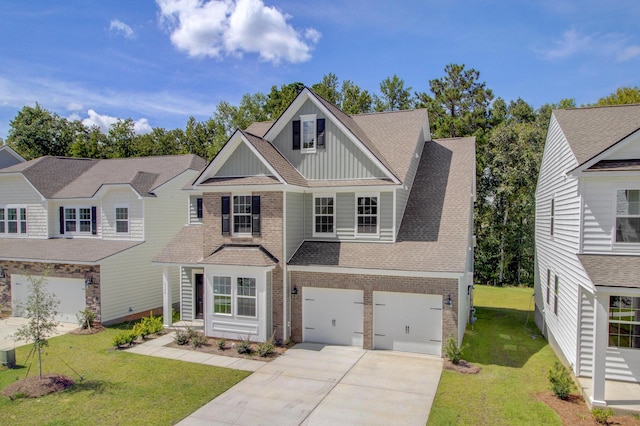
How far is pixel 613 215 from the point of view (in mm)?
11320

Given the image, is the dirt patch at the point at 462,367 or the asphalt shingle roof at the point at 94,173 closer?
the dirt patch at the point at 462,367

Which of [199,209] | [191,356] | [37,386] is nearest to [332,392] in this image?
[191,356]

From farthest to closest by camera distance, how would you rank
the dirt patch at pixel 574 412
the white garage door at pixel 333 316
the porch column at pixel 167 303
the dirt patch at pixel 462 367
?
1. the porch column at pixel 167 303
2. the white garage door at pixel 333 316
3. the dirt patch at pixel 462 367
4. the dirt patch at pixel 574 412

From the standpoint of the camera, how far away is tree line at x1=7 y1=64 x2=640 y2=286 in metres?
31.8

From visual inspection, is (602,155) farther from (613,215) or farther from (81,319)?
(81,319)

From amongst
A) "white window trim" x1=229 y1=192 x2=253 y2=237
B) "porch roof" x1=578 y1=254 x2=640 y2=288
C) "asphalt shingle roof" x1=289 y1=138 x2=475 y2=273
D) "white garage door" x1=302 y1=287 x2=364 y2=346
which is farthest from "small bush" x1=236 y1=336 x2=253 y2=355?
"porch roof" x1=578 y1=254 x2=640 y2=288

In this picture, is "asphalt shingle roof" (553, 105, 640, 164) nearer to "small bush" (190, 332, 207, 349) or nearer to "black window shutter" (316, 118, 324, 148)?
"black window shutter" (316, 118, 324, 148)

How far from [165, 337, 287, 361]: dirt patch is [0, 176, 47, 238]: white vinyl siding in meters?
12.5

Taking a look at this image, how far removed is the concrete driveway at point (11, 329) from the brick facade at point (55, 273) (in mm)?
1200

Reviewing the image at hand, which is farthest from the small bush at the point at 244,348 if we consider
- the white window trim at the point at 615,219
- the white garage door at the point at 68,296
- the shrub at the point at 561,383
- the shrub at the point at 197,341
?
the white window trim at the point at 615,219

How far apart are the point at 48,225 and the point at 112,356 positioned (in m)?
11.7

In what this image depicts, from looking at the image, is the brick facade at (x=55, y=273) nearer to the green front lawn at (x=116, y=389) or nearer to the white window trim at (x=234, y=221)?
the green front lawn at (x=116, y=389)

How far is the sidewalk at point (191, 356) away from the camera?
44.8 ft

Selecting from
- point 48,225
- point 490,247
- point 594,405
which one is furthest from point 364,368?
point 490,247
